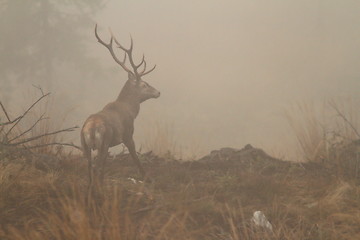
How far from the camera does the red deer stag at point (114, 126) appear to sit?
4.48m

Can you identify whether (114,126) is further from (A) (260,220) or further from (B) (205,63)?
(B) (205,63)

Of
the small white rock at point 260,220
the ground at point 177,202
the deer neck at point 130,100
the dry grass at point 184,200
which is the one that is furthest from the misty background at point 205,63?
the small white rock at point 260,220

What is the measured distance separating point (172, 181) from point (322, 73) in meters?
18.7

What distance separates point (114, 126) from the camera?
4938mm

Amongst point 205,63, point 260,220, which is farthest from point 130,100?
point 205,63

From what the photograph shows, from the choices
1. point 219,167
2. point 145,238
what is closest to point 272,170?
point 219,167

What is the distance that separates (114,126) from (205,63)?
24.1 m

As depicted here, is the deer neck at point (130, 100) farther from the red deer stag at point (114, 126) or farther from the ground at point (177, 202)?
the ground at point (177, 202)

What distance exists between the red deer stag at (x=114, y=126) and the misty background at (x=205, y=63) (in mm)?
1330

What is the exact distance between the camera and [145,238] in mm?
2934

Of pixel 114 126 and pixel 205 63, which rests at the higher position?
pixel 205 63

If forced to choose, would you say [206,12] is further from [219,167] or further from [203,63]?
[219,167]

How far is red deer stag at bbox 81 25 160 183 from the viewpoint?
4.48 m

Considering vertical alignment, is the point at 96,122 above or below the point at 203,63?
below
